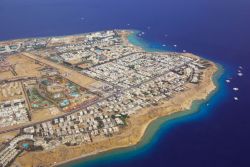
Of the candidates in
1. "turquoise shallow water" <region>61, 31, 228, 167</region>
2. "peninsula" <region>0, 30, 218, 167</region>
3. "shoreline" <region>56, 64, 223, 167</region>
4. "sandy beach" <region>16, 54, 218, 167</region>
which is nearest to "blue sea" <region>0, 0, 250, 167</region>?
"turquoise shallow water" <region>61, 31, 228, 167</region>

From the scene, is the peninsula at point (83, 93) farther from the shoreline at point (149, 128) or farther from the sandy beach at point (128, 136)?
the shoreline at point (149, 128)

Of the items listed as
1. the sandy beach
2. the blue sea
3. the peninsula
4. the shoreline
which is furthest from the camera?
the peninsula

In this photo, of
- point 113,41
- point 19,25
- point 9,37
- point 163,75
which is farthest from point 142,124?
point 19,25


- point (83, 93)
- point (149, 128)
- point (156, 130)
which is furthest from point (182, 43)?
point (156, 130)

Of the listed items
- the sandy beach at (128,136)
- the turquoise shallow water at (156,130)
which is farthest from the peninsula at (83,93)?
the turquoise shallow water at (156,130)

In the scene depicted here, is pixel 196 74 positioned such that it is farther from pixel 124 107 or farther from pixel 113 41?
pixel 113 41

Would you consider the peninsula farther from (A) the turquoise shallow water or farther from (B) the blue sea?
(B) the blue sea

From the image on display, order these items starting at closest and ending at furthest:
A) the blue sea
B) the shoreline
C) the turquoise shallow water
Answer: the turquoise shallow water
the shoreline
the blue sea
